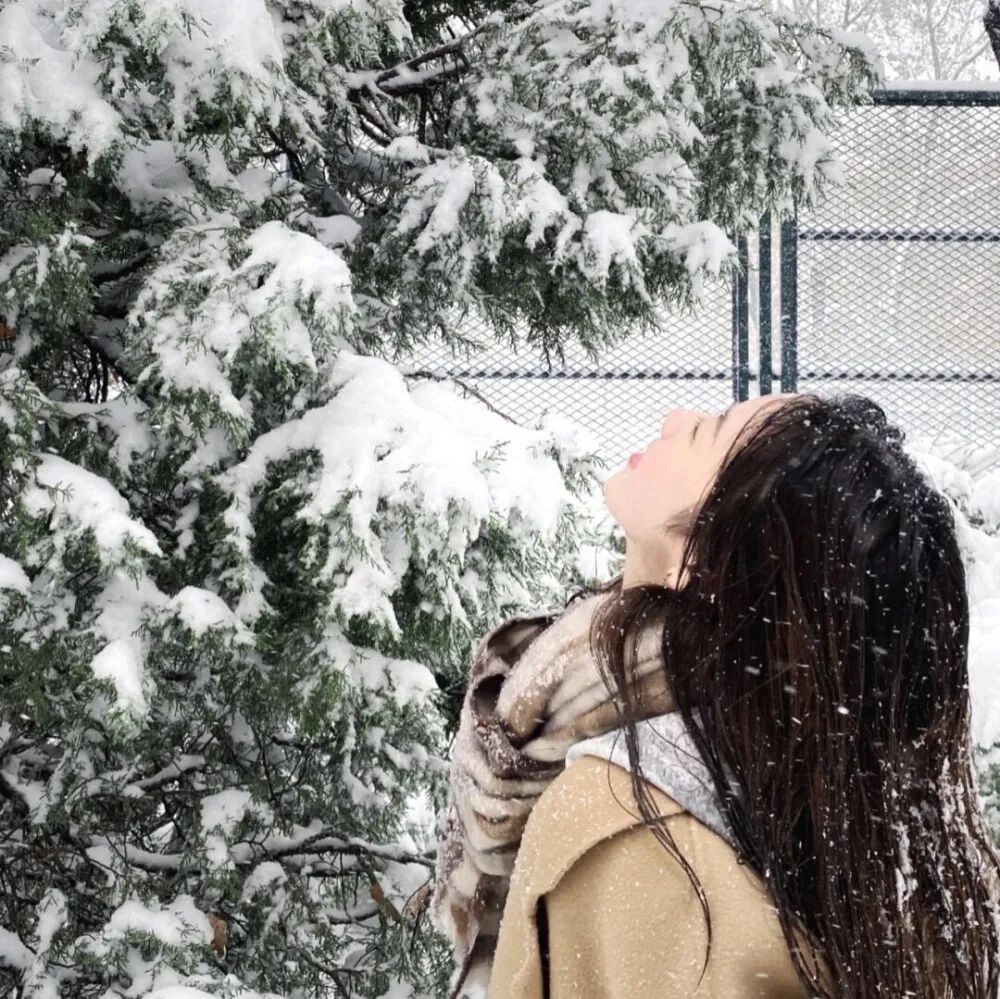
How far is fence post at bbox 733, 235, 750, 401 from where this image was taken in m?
4.70

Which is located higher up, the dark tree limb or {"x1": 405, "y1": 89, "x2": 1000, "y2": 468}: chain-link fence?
the dark tree limb

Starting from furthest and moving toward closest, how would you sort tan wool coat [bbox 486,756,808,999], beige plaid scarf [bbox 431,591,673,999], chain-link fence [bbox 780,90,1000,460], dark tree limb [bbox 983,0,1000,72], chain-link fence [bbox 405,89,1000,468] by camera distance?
chain-link fence [bbox 780,90,1000,460]
chain-link fence [bbox 405,89,1000,468]
dark tree limb [bbox 983,0,1000,72]
beige plaid scarf [bbox 431,591,673,999]
tan wool coat [bbox 486,756,808,999]

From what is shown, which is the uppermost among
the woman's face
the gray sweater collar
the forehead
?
the forehead

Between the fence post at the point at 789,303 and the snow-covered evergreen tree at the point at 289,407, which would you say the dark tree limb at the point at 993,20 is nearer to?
the fence post at the point at 789,303

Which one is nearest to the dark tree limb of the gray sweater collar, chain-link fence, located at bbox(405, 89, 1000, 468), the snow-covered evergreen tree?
chain-link fence, located at bbox(405, 89, 1000, 468)

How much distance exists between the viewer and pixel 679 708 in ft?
4.33

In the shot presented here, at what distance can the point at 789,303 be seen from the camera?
4.75 meters

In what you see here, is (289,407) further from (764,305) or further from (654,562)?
(764,305)

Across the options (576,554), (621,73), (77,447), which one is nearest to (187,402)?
(77,447)

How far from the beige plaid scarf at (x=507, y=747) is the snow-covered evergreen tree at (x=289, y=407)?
92 centimetres

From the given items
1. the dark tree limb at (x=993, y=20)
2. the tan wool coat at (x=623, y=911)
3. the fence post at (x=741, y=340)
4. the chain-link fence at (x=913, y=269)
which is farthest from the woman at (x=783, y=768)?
the dark tree limb at (x=993, y=20)

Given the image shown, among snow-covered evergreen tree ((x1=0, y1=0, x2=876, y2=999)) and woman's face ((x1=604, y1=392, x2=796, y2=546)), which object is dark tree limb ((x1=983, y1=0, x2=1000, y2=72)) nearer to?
snow-covered evergreen tree ((x1=0, y1=0, x2=876, y2=999))

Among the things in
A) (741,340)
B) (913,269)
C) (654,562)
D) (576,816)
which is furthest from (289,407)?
(913,269)

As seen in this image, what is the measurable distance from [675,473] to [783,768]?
394 millimetres
